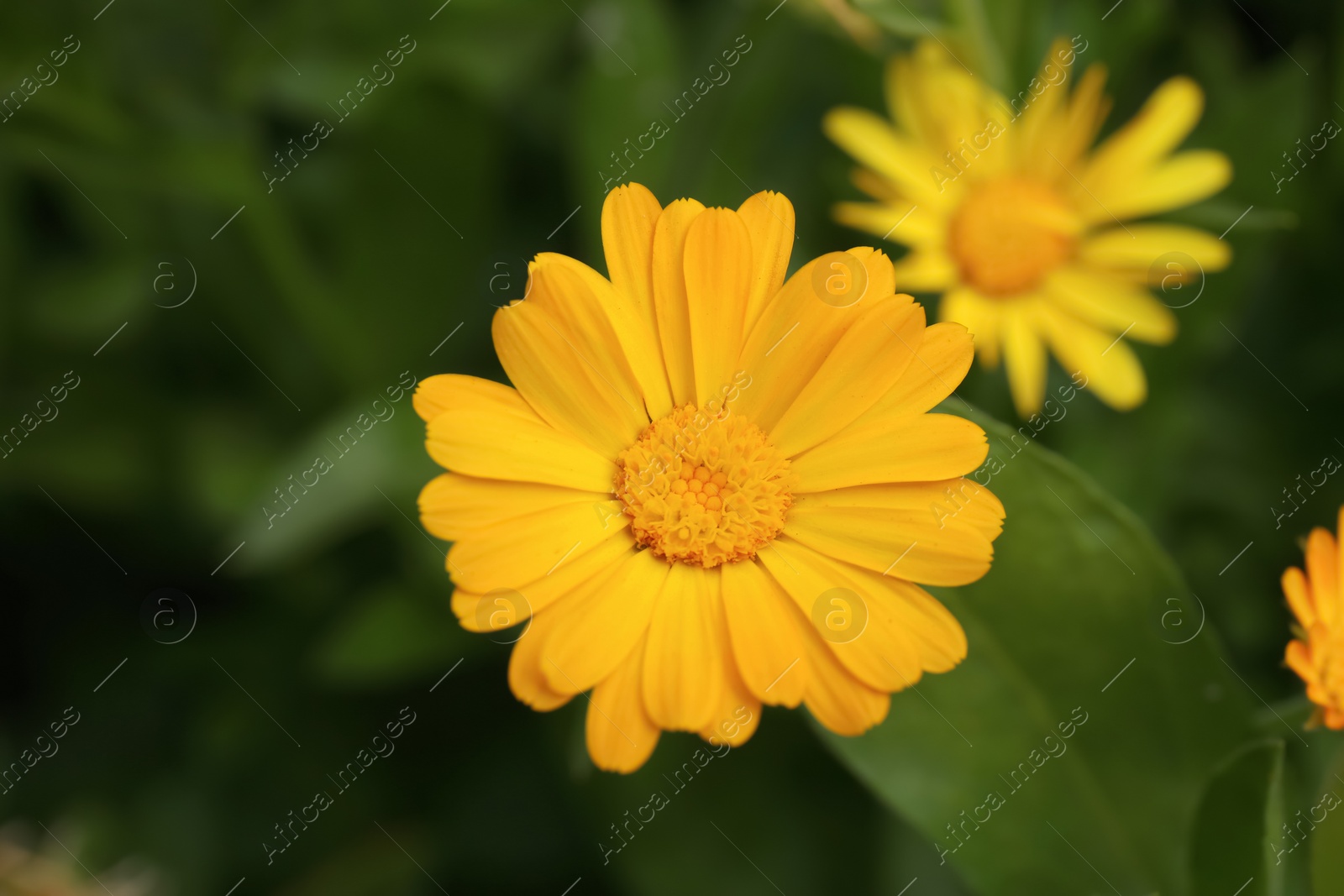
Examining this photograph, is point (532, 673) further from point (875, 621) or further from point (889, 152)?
point (889, 152)

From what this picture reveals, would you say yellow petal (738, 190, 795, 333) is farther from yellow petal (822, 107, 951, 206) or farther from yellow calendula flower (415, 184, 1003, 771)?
yellow petal (822, 107, 951, 206)

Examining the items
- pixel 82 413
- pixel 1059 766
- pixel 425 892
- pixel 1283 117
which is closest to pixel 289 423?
pixel 82 413

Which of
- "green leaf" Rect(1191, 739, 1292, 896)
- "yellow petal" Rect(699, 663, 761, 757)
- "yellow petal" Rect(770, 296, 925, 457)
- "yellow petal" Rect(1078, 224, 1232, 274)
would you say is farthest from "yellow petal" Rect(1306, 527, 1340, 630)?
"yellow petal" Rect(1078, 224, 1232, 274)

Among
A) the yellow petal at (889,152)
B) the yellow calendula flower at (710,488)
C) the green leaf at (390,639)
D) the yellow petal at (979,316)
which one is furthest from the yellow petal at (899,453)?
the green leaf at (390,639)

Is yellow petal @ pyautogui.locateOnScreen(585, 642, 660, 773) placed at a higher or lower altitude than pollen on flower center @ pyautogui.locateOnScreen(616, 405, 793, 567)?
lower

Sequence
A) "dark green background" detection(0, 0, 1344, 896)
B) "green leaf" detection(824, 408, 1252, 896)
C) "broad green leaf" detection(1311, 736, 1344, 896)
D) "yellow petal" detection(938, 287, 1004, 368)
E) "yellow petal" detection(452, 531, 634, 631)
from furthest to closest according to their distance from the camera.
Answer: "dark green background" detection(0, 0, 1344, 896) < "yellow petal" detection(938, 287, 1004, 368) < "green leaf" detection(824, 408, 1252, 896) < "broad green leaf" detection(1311, 736, 1344, 896) < "yellow petal" detection(452, 531, 634, 631)

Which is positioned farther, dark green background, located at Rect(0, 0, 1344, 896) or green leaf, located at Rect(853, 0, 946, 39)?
dark green background, located at Rect(0, 0, 1344, 896)

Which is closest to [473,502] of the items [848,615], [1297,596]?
[848,615]

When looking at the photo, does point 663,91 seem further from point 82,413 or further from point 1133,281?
point 82,413
